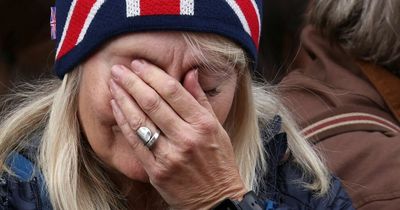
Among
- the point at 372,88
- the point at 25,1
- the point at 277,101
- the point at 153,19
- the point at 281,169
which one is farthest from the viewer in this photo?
the point at 25,1

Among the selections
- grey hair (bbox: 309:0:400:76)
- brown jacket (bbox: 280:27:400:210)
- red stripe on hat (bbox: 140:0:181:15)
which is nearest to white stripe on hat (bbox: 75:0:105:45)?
red stripe on hat (bbox: 140:0:181:15)

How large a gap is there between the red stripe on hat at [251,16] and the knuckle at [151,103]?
36 centimetres

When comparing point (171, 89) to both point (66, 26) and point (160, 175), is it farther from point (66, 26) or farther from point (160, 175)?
point (66, 26)

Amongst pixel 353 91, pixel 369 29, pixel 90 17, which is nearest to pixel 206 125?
pixel 90 17

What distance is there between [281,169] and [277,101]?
0.26 m

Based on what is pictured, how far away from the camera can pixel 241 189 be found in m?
2.31

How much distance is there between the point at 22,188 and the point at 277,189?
720 millimetres

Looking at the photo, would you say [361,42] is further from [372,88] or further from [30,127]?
[30,127]

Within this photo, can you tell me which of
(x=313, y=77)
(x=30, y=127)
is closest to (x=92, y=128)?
(x=30, y=127)

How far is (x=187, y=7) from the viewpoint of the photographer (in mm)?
2205

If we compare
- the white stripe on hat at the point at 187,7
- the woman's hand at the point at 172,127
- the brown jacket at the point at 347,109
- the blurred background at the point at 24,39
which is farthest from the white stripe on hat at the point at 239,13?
the blurred background at the point at 24,39

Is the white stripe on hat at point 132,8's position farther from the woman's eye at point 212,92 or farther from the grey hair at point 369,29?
the grey hair at point 369,29

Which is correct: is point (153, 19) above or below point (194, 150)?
above

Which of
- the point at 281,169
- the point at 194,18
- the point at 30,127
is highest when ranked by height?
the point at 194,18
